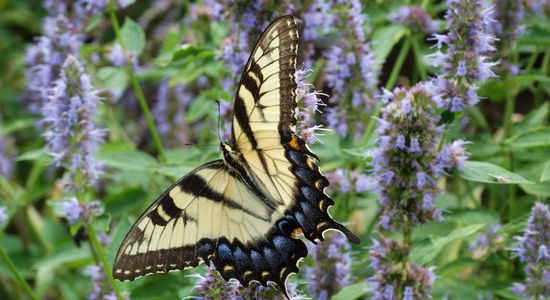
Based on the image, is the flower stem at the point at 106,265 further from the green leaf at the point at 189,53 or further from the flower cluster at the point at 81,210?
the green leaf at the point at 189,53

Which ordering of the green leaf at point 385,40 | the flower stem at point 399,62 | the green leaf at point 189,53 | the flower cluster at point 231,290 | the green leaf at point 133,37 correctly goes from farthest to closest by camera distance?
the green leaf at point 133,37 → the flower stem at point 399,62 → the green leaf at point 385,40 → the green leaf at point 189,53 → the flower cluster at point 231,290

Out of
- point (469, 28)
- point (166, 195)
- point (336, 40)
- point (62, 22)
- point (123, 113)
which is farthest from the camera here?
point (123, 113)

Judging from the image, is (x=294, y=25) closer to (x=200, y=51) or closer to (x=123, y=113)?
(x=200, y=51)

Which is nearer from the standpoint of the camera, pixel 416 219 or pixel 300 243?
pixel 300 243

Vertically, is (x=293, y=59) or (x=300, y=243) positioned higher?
(x=293, y=59)

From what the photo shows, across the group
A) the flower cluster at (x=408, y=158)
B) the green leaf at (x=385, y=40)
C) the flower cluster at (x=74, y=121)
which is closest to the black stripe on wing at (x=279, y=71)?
the flower cluster at (x=408, y=158)

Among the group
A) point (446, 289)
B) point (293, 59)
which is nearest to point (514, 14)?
point (446, 289)

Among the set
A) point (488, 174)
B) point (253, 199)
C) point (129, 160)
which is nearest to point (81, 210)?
point (129, 160)
